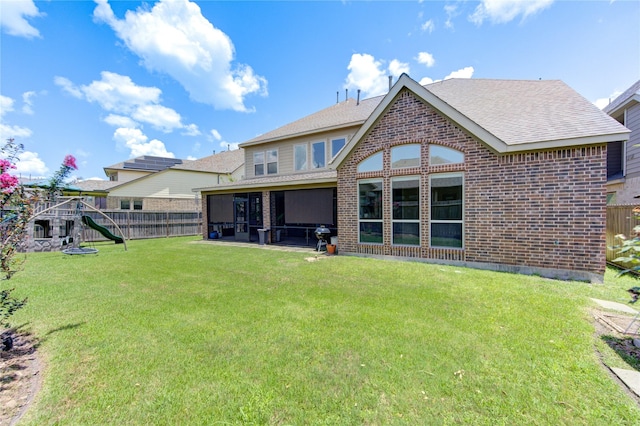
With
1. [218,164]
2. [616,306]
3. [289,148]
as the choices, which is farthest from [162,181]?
[616,306]

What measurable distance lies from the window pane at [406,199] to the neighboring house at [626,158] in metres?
8.83

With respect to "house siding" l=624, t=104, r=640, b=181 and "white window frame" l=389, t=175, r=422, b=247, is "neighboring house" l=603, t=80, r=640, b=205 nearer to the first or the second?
"house siding" l=624, t=104, r=640, b=181

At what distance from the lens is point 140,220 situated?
17188 millimetres

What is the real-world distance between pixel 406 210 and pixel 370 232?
1531mm

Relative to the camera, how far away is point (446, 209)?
8.18m

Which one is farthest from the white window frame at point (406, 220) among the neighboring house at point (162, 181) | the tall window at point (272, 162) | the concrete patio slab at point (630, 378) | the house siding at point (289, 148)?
the neighboring house at point (162, 181)

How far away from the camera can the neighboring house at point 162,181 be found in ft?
76.5

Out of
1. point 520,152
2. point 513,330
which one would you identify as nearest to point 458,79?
point 520,152

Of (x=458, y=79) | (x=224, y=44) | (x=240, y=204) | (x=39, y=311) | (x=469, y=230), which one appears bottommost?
(x=39, y=311)

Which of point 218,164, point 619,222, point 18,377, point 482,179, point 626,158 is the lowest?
point 18,377

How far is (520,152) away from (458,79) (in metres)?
7.85

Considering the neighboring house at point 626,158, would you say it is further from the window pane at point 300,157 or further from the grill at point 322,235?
the window pane at point 300,157

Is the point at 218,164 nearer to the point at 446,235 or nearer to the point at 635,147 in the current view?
the point at 446,235

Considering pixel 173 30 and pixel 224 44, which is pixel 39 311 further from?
pixel 224 44
